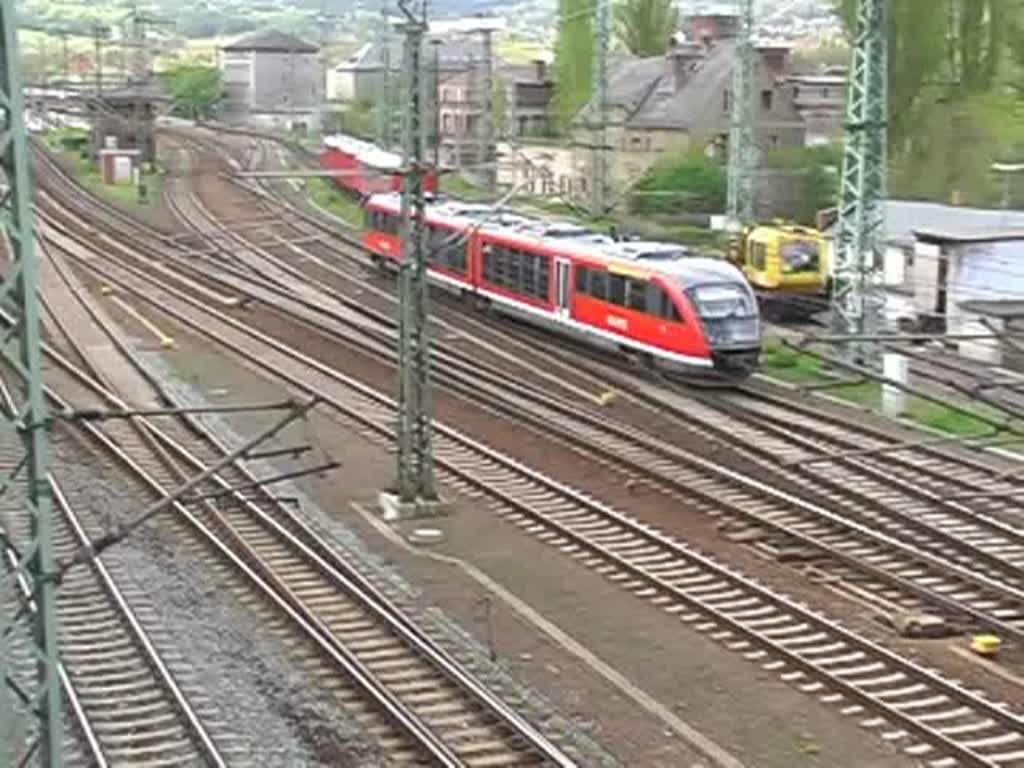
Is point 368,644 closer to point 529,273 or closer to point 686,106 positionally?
point 529,273

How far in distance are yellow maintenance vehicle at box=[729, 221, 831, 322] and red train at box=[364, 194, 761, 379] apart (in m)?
4.63

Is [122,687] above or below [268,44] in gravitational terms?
below

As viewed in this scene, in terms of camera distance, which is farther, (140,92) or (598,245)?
(140,92)

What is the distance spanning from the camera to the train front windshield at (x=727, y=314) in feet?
80.8

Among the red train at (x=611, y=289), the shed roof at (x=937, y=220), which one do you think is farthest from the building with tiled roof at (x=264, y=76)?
the red train at (x=611, y=289)

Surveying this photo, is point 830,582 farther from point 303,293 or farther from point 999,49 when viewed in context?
point 999,49

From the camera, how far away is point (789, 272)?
33.5 metres

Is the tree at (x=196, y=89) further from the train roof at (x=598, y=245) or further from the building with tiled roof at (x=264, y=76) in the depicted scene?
the train roof at (x=598, y=245)

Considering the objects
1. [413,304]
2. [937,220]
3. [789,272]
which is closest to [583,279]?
[789,272]

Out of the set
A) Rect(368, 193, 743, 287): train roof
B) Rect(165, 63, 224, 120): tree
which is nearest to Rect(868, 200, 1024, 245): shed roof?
Rect(368, 193, 743, 287): train roof

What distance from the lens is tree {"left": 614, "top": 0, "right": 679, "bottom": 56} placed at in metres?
64.6

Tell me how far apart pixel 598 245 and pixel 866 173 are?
15.5 feet

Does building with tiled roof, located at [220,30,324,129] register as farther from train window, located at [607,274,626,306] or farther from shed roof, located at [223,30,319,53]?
train window, located at [607,274,626,306]

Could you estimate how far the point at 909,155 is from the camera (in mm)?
44594
